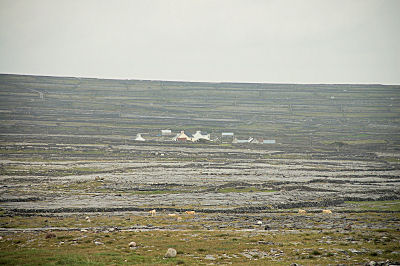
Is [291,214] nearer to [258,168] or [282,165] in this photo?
[258,168]

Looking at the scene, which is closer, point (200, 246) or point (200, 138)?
point (200, 246)

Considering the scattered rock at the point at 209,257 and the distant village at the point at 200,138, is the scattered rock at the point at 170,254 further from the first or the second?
the distant village at the point at 200,138

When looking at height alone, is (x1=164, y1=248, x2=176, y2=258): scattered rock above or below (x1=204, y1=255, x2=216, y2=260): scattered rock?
above

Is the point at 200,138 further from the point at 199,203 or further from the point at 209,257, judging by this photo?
the point at 209,257

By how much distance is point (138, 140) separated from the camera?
389 ft

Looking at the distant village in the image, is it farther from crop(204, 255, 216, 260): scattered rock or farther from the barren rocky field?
crop(204, 255, 216, 260): scattered rock

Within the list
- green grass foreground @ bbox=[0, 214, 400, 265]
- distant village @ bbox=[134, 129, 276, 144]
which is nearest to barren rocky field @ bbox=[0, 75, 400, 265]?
green grass foreground @ bbox=[0, 214, 400, 265]

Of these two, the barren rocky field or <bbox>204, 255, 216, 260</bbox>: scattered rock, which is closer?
<bbox>204, 255, 216, 260</bbox>: scattered rock

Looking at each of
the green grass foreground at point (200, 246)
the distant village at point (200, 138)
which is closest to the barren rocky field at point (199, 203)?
the green grass foreground at point (200, 246)

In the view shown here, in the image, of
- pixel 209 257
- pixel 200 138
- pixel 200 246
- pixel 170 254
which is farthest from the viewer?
pixel 200 138

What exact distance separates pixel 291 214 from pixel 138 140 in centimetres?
8908

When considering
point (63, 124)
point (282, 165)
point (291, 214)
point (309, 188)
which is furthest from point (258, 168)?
point (63, 124)

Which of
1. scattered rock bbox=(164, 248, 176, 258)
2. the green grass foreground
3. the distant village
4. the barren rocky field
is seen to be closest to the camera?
the green grass foreground

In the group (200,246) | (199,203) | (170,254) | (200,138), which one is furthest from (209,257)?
(200,138)
